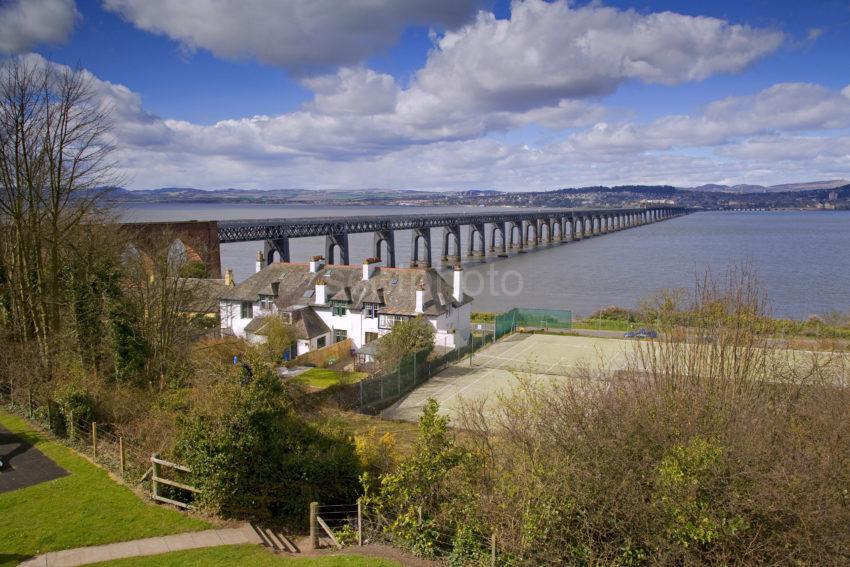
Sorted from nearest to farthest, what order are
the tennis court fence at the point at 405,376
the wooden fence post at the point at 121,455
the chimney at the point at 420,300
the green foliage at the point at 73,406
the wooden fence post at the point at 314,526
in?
1. the wooden fence post at the point at 314,526
2. the wooden fence post at the point at 121,455
3. the green foliage at the point at 73,406
4. the tennis court fence at the point at 405,376
5. the chimney at the point at 420,300

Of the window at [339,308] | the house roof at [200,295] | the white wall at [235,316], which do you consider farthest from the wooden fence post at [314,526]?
the white wall at [235,316]

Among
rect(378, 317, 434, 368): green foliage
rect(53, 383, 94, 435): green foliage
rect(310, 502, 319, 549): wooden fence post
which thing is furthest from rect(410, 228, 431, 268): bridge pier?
rect(310, 502, 319, 549): wooden fence post

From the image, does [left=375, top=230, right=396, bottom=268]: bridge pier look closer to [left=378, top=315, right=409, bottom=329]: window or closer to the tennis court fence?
the tennis court fence

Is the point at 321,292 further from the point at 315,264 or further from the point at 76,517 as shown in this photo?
the point at 76,517

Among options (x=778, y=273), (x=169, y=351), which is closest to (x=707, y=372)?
(x=169, y=351)

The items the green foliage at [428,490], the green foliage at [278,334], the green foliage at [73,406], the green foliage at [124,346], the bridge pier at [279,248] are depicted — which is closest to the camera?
the green foliage at [428,490]

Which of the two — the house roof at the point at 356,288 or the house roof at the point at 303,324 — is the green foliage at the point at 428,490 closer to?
the house roof at the point at 356,288
